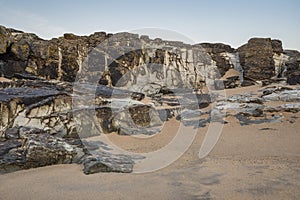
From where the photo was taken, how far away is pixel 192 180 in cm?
270

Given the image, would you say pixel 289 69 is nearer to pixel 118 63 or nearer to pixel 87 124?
pixel 118 63

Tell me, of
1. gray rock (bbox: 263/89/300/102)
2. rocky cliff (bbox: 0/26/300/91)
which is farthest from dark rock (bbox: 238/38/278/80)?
gray rock (bbox: 263/89/300/102)

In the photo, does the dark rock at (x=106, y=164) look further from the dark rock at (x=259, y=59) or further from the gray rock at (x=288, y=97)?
the dark rock at (x=259, y=59)

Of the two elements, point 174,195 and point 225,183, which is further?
point 225,183

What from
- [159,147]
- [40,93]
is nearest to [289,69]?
[159,147]

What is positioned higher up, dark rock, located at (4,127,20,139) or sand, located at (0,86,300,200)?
dark rock, located at (4,127,20,139)

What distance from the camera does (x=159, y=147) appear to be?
4.66 meters

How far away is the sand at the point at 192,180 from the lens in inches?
91.0

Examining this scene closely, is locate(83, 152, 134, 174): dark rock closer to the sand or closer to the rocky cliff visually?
the sand

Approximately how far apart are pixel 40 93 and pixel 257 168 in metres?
5.07

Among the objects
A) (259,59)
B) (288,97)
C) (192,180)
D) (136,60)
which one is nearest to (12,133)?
(192,180)

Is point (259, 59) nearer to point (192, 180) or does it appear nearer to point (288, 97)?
point (288, 97)

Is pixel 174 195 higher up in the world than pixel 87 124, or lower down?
lower down

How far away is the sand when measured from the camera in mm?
2311
